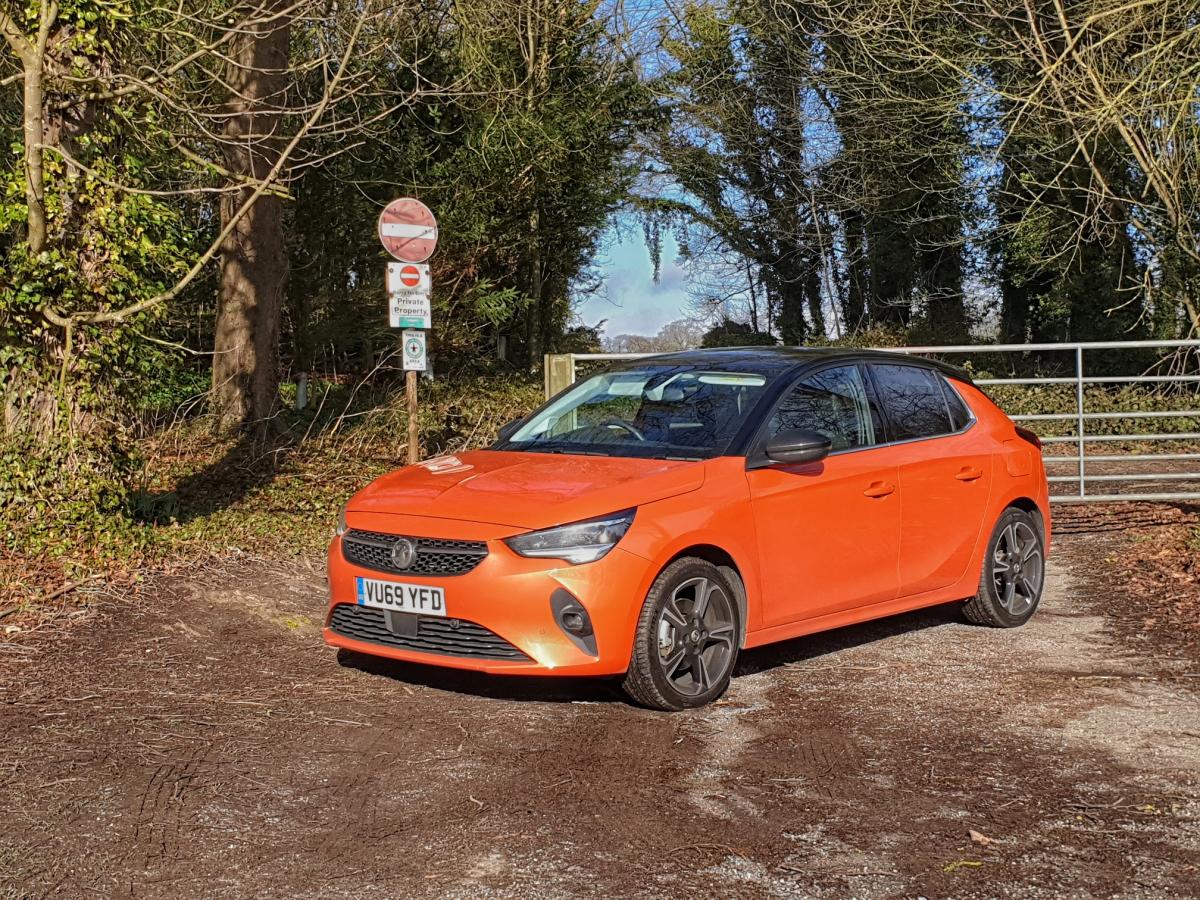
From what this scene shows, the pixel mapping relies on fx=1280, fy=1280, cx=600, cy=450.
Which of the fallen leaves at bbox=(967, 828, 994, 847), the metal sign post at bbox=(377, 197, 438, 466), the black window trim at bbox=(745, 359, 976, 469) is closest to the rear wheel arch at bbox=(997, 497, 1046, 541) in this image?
the black window trim at bbox=(745, 359, 976, 469)

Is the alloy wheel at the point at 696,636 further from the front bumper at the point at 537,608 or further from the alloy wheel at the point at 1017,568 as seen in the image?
the alloy wheel at the point at 1017,568

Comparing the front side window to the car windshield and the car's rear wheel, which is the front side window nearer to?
the car windshield

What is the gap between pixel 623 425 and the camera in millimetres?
6734

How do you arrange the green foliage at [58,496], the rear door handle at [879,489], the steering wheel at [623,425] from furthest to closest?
the green foliage at [58,496], the rear door handle at [879,489], the steering wheel at [623,425]

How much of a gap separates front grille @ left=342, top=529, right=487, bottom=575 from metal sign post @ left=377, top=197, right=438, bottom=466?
448cm

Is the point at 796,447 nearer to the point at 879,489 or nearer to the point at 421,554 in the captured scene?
the point at 879,489

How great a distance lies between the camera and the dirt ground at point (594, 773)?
3.98m

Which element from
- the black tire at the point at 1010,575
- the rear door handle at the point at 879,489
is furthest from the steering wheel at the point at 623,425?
the black tire at the point at 1010,575

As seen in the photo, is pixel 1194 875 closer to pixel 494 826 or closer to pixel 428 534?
pixel 494 826

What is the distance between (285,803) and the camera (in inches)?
184

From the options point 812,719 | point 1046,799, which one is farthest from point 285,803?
point 1046,799

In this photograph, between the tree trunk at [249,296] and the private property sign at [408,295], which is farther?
the tree trunk at [249,296]

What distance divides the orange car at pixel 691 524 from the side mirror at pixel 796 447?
1 cm

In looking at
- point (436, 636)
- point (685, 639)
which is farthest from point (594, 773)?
point (436, 636)
